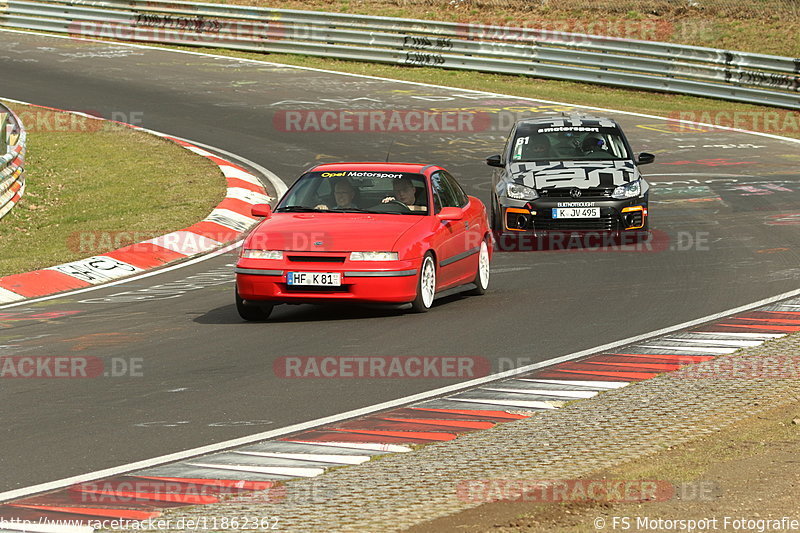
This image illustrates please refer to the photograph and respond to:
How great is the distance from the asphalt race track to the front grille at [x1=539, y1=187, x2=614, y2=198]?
31.6 inches

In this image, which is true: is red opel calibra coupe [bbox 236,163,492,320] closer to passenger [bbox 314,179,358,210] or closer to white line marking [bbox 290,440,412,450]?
passenger [bbox 314,179,358,210]

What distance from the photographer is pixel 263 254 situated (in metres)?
11.5

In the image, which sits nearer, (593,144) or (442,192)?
(442,192)

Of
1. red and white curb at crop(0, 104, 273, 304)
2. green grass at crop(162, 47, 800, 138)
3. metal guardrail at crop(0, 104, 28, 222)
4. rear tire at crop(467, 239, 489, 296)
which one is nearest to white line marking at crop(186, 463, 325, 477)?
rear tire at crop(467, 239, 489, 296)

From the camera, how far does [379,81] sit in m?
29.9

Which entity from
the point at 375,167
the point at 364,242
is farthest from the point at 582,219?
the point at 364,242

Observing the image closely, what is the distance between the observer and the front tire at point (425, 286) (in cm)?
1173

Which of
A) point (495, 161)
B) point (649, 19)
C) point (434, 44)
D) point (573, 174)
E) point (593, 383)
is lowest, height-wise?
point (593, 383)

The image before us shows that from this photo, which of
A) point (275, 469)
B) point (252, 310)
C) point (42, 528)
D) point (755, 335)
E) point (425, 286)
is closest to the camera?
point (42, 528)

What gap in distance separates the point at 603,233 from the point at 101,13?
74.1 feet

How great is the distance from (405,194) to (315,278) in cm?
176

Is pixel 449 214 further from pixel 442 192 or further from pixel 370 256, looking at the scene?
pixel 370 256

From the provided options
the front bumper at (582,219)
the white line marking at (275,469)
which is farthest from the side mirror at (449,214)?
the white line marking at (275,469)

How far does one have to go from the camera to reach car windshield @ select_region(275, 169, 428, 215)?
12.4 meters
